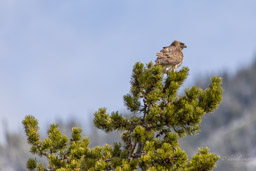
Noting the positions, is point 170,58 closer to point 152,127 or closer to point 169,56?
point 169,56

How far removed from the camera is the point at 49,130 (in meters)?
12.1

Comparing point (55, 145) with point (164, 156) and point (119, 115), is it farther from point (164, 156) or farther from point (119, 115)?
point (164, 156)

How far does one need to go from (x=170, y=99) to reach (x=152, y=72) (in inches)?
35.1

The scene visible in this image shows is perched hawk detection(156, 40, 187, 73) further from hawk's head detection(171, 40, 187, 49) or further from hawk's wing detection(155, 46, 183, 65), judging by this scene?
hawk's head detection(171, 40, 187, 49)

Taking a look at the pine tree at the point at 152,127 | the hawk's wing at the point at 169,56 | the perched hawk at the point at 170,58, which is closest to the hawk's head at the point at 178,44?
the perched hawk at the point at 170,58

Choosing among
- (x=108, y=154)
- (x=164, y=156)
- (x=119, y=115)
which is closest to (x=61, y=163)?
(x=108, y=154)

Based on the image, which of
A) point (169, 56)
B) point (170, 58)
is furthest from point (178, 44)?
point (170, 58)

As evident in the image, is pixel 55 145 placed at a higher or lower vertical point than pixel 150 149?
higher

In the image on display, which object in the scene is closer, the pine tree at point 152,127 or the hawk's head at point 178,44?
the pine tree at point 152,127

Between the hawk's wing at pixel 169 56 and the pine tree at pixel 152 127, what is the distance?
→ 99cm

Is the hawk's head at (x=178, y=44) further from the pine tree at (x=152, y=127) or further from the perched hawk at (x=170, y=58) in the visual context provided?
the pine tree at (x=152, y=127)

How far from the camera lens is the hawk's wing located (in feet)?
39.3

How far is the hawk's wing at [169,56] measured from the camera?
11978mm

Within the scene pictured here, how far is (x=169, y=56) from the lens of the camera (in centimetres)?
1241
